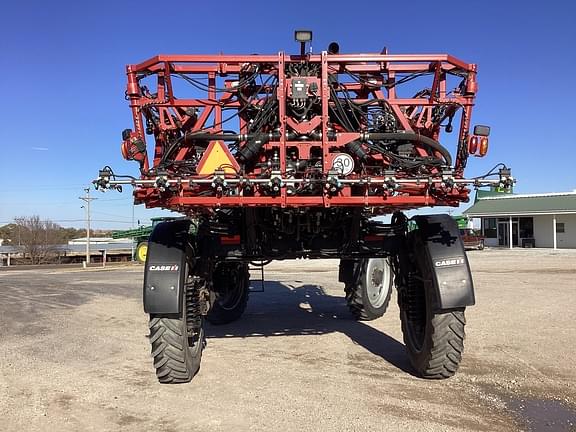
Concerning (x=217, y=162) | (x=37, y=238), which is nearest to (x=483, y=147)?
(x=217, y=162)

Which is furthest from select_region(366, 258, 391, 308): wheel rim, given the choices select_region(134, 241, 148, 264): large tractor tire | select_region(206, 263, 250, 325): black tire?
select_region(134, 241, 148, 264): large tractor tire

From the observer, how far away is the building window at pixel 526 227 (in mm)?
39750

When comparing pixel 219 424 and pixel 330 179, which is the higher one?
pixel 330 179

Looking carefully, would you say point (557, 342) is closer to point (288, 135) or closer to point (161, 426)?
point (288, 135)

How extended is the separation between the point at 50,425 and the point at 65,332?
483 cm

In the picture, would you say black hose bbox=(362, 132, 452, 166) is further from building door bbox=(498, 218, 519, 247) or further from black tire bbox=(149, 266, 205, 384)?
building door bbox=(498, 218, 519, 247)

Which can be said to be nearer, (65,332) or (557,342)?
(557,342)

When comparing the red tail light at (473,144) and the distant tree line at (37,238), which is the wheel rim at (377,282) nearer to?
the red tail light at (473,144)

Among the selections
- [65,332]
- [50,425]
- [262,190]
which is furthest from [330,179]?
[65,332]

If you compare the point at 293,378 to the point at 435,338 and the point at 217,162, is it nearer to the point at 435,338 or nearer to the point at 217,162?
the point at 435,338

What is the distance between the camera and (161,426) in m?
4.34

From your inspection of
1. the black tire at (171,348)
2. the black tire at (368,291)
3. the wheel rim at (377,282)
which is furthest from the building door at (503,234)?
the black tire at (171,348)

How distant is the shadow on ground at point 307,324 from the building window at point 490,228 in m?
33.0

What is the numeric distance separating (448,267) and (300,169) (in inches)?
69.9
